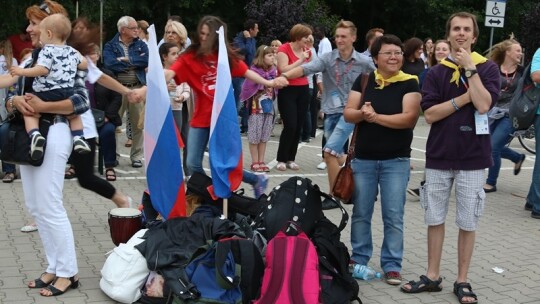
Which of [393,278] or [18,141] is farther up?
[18,141]

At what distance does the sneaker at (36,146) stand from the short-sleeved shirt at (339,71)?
3.71 meters

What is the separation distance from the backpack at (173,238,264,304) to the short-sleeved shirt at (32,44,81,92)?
4.93 feet

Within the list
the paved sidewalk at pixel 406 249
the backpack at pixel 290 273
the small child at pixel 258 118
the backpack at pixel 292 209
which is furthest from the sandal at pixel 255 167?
the backpack at pixel 290 273

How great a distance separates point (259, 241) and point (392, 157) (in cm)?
118

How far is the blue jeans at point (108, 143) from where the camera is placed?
9523mm

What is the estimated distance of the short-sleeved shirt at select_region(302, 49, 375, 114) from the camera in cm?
830

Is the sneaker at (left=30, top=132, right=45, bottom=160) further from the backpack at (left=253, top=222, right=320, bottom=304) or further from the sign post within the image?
the sign post

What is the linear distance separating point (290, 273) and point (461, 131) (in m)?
1.55

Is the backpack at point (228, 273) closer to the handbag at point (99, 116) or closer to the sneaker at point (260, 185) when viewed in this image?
the sneaker at point (260, 185)

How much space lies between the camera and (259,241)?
5.33 metres

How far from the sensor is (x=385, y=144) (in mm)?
5684

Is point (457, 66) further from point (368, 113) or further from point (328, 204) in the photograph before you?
point (328, 204)

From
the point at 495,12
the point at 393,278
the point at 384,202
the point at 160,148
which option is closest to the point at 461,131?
the point at 384,202

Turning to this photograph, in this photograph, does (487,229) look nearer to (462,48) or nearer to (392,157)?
(392,157)
